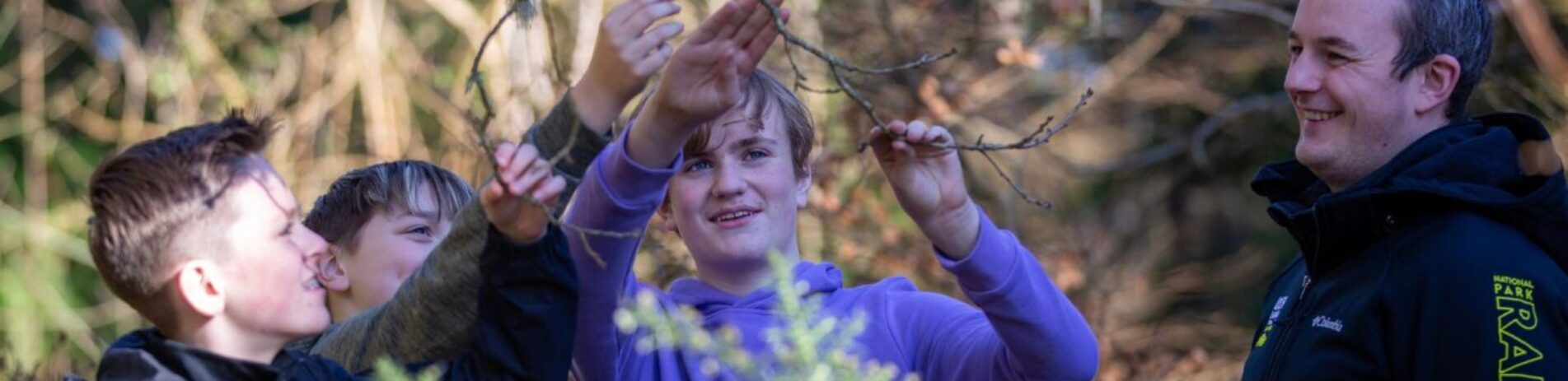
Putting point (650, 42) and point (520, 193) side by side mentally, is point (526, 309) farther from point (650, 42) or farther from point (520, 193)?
point (650, 42)

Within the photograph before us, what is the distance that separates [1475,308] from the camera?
2762mm

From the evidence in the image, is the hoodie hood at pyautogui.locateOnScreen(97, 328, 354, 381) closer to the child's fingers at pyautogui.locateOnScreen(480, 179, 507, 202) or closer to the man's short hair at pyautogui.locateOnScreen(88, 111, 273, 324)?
the man's short hair at pyautogui.locateOnScreen(88, 111, 273, 324)

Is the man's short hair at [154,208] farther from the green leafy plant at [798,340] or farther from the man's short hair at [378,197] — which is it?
the green leafy plant at [798,340]

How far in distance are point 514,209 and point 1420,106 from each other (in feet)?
4.98

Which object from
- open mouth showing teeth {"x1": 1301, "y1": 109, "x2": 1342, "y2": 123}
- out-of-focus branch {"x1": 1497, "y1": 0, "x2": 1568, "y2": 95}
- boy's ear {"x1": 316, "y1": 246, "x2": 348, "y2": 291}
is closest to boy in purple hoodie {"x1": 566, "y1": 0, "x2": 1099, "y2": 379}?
boy's ear {"x1": 316, "y1": 246, "x2": 348, "y2": 291}

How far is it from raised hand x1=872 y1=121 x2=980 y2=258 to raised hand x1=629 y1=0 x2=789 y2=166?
0.21 meters

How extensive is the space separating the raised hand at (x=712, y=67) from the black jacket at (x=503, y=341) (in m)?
0.30

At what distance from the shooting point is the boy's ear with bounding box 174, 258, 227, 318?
2.48m

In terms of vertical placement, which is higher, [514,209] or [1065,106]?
[514,209]

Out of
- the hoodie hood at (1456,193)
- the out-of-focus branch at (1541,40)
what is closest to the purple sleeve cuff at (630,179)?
the hoodie hood at (1456,193)

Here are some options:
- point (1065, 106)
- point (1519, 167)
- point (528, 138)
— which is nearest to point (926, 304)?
point (528, 138)

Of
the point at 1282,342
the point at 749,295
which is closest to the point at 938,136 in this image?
the point at 749,295

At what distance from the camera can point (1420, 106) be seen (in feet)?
10.1

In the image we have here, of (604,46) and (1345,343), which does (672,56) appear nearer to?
(604,46)
